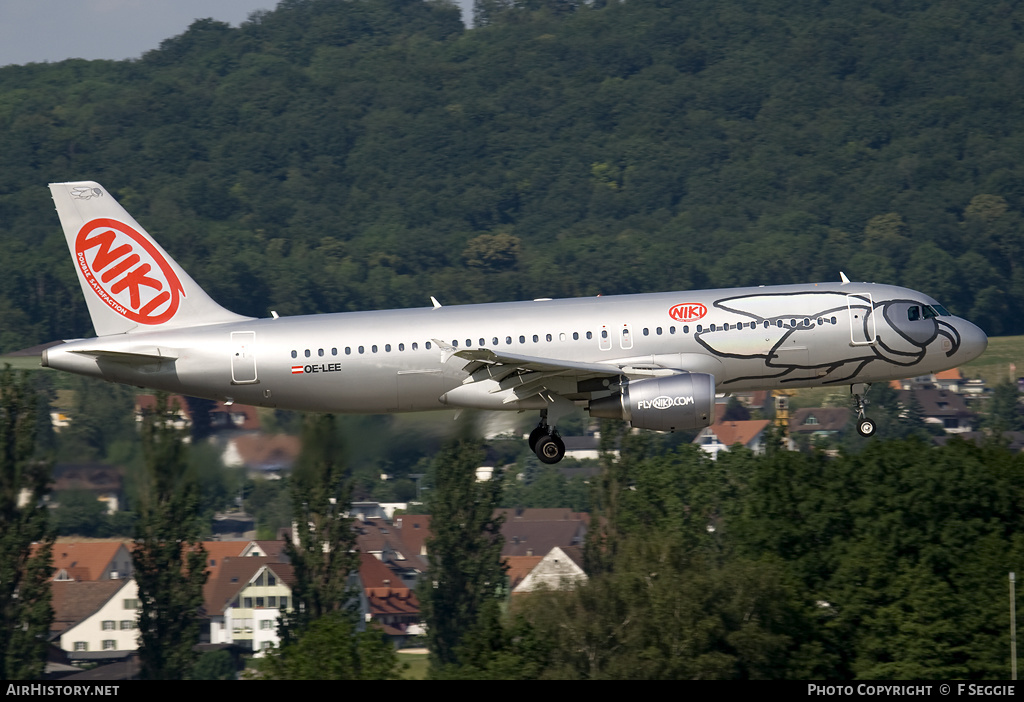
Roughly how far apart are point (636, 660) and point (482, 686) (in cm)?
3854

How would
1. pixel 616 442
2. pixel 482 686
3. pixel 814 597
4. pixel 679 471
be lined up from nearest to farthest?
pixel 482 686, pixel 814 597, pixel 679 471, pixel 616 442

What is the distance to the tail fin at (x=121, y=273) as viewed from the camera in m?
43.9

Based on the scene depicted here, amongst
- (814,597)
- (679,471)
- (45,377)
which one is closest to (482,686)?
(814,597)

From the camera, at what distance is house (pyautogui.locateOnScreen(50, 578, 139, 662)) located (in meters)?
106

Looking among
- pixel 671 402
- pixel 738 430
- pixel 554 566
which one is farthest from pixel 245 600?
pixel 671 402

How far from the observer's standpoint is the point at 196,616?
283 ft

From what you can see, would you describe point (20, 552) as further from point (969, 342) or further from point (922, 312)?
point (969, 342)

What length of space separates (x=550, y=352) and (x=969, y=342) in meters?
12.9

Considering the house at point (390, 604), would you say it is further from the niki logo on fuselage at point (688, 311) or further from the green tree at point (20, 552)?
the niki logo on fuselage at point (688, 311)

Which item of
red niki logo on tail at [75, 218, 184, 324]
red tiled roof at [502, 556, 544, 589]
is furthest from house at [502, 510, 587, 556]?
red niki logo on tail at [75, 218, 184, 324]

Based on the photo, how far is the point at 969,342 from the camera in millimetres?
44125

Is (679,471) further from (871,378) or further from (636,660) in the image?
(871,378)

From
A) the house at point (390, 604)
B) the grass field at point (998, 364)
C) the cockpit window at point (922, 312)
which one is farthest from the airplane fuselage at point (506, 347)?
the grass field at point (998, 364)

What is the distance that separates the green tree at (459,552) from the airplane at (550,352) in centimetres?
5095
